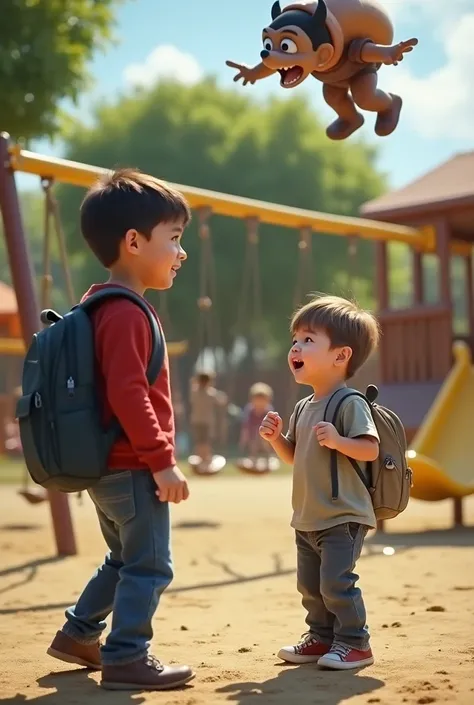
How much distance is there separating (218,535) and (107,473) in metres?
6.86

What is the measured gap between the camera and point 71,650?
4320 millimetres

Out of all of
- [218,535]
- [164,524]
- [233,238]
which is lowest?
[218,535]

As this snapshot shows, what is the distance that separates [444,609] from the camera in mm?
5719

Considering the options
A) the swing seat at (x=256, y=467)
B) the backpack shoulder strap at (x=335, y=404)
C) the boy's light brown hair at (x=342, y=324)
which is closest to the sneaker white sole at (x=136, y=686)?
the backpack shoulder strap at (x=335, y=404)

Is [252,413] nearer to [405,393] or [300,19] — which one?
[405,393]

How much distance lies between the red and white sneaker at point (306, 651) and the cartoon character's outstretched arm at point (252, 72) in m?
2.46

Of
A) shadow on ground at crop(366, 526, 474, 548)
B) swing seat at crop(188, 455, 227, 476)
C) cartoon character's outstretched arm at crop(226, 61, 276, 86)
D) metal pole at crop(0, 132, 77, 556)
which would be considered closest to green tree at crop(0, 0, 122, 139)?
swing seat at crop(188, 455, 227, 476)

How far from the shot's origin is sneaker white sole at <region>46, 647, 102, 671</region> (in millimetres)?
4289

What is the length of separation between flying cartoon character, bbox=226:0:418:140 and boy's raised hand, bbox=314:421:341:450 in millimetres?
1604

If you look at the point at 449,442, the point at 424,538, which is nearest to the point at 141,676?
the point at 424,538

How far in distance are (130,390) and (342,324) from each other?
0.97 m

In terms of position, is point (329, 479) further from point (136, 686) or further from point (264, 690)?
point (136, 686)

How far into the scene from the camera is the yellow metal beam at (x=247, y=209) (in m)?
8.27

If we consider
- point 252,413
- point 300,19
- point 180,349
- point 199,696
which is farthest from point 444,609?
point 180,349
